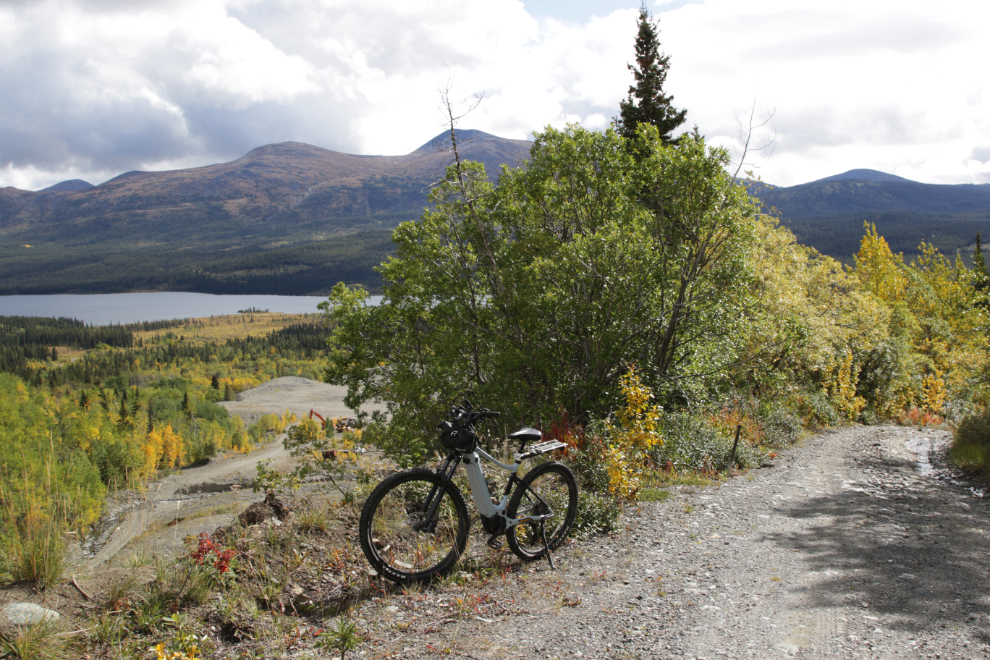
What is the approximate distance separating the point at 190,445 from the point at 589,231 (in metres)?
59.3

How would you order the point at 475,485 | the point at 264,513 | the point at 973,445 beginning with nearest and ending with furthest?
the point at 475,485, the point at 264,513, the point at 973,445

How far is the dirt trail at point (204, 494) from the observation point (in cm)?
475

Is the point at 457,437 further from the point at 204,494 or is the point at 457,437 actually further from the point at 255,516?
the point at 204,494

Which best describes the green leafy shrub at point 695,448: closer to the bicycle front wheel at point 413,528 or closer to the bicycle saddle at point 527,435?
the bicycle saddle at point 527,435

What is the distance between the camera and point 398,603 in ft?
14.1

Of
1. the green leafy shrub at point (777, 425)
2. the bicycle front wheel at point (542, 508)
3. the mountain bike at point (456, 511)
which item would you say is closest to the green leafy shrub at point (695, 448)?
the green leafy shrub at point (777, 425)

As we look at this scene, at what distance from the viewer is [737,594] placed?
14.9 ft

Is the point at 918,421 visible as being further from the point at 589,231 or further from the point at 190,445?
the point at 190,445

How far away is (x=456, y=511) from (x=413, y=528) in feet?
1.30

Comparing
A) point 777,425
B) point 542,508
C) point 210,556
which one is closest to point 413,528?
point 542,508

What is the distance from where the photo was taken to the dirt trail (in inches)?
187

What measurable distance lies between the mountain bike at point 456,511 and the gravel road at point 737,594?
0.94 ft

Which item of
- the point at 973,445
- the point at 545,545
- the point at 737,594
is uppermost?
the point at 545,545

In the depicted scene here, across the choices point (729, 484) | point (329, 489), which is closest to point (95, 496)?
point (329, 489)
